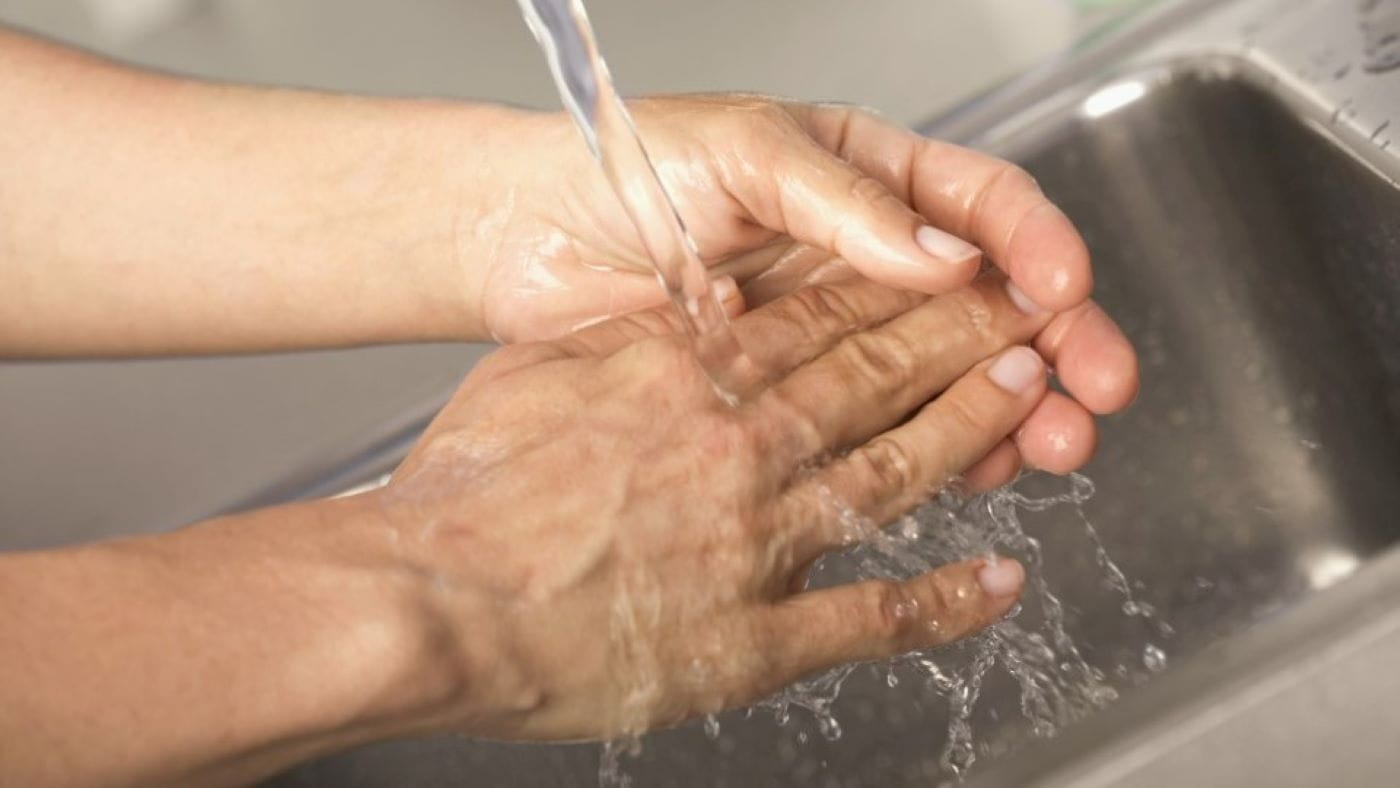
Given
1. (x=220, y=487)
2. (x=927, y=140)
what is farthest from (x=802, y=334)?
(x=220, y=487)

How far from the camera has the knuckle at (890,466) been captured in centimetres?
81

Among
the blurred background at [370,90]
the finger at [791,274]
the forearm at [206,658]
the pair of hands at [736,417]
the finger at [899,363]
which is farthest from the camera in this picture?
the blurred background at [370,90]

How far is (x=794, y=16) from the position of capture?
4.13 feet

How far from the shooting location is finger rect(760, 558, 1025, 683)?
2.47 ft

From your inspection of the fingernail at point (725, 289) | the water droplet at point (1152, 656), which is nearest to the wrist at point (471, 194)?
the fingernail at point (725, 289)

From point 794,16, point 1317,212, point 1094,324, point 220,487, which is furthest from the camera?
point 794,16

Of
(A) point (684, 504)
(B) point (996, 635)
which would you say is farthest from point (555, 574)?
(B) point (996, 635)

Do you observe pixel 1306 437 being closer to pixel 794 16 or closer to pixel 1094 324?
pixel 1094 324

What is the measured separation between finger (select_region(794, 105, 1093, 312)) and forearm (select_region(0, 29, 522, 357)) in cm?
23

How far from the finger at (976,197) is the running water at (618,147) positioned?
12 centimetres

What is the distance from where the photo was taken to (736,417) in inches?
31.8

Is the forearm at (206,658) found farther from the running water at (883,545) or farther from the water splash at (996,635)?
the water splash at (996,635)

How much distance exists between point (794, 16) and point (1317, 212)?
0.44m

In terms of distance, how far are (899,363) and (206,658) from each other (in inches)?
14.7
